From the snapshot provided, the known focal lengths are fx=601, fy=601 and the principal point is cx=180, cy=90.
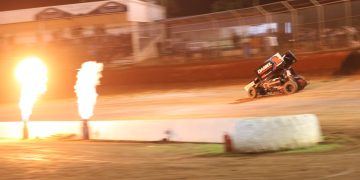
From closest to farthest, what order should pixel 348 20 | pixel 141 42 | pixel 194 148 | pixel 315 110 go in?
pixel 194 148 → pixel 315 110 → pixel 348 20 → pixel 141 42

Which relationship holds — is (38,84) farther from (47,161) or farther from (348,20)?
(348,20)

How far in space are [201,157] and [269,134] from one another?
128 centimetres

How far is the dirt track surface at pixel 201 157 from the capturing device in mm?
8719

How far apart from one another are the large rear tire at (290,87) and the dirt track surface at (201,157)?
30 cm

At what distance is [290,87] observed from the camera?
858 inches

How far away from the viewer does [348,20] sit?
3020cm

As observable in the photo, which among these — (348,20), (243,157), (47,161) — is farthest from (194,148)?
(348,20)

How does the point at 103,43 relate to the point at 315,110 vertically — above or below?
above

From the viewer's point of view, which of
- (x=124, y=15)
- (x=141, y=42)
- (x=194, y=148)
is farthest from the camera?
(x=124, y=15)

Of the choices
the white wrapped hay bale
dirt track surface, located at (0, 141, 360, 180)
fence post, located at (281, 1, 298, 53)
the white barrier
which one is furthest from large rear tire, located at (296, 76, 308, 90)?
the white wrapped hay bale

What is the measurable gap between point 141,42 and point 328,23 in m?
10.6

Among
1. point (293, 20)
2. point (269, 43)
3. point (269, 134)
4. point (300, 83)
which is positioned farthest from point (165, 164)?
point (293, 20)

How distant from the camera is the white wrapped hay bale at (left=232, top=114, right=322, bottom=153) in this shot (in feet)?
35.1

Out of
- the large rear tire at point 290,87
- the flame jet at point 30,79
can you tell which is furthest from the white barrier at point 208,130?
the large rear tire at point 290,87
